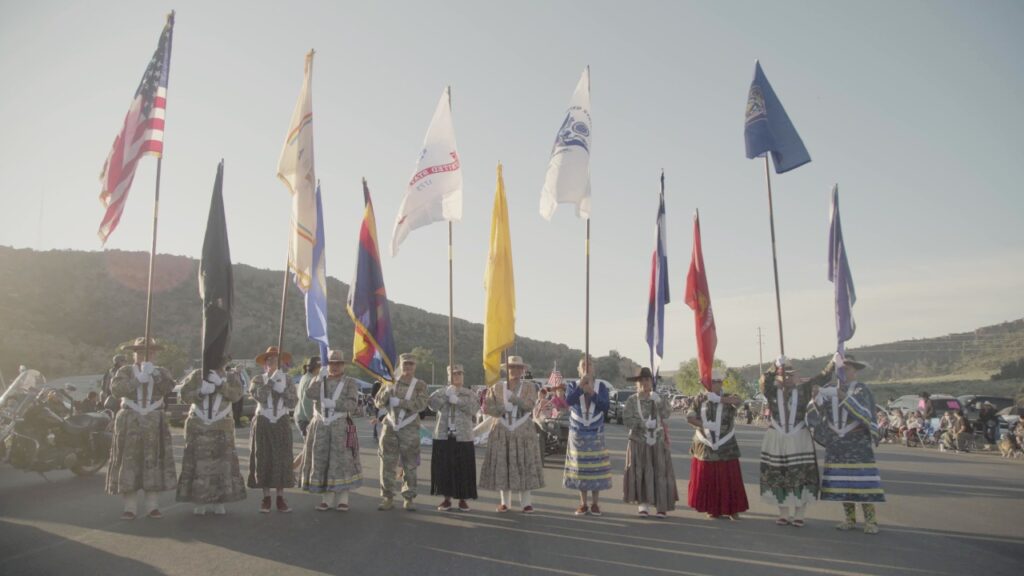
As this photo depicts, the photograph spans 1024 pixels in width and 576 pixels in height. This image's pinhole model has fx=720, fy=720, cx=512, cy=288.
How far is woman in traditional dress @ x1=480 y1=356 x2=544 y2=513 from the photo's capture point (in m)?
9.66

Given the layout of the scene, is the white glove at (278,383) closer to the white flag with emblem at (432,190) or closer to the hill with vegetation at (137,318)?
the white flag with emblem at (432,190)

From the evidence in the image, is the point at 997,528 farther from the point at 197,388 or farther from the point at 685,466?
the point at 197,388

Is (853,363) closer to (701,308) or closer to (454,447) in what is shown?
(701,308)

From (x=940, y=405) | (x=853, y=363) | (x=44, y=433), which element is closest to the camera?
(x=853, y=363)

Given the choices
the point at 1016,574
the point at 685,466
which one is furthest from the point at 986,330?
the point at 1016,574

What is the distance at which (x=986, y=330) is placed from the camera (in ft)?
368

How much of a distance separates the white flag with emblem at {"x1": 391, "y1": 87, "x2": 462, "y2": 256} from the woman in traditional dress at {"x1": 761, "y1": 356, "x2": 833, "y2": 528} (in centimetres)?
Answer: 535

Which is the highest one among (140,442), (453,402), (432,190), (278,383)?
(432,190)

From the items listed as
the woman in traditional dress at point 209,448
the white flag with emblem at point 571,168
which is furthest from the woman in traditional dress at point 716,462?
the woman in traditional dress at point 209,448

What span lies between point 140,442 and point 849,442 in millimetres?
8880

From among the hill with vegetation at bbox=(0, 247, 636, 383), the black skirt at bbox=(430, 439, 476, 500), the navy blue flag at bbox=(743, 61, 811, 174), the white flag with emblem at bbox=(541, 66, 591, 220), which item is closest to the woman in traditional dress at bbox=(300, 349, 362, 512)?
the black skirt at bbox=(430, 439, 476, 500)

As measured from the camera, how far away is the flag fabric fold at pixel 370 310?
1065 centimetres

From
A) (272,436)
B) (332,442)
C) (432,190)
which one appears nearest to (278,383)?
(272,436)

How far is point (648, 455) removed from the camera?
973 cm
